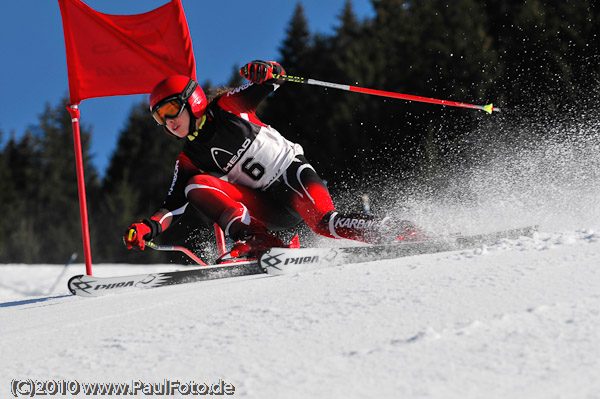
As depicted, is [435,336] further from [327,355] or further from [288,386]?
[288,386]

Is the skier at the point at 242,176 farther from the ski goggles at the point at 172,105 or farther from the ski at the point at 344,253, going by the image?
the ski at the point at 344,253

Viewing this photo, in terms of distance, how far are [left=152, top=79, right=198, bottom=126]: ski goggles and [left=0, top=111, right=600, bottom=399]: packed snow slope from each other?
1.14 meters

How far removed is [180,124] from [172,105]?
0.14 metres

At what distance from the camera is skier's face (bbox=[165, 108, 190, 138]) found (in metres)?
3.78

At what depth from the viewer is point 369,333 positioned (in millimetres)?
1797

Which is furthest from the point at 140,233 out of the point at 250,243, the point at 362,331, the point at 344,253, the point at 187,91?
the point at 362,331

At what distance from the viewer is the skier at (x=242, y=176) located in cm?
374

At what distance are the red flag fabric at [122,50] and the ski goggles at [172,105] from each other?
5.70 feet

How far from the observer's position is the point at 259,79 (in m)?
3.73

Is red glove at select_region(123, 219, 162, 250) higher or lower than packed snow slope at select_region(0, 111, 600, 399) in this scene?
higher

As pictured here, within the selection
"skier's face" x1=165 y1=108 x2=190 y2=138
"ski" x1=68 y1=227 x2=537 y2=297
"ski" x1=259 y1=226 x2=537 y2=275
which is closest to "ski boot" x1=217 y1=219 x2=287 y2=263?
"ski" x1=68 y1=227 x2=537 y2=297

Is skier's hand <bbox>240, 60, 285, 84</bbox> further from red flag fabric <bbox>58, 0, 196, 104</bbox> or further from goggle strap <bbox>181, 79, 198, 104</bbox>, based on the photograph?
red flag fabric <bbox>58, 0, 196, 104</bbox>

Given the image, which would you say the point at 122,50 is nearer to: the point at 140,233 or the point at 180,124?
the point at 180,124

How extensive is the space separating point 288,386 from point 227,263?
2.16 metres
